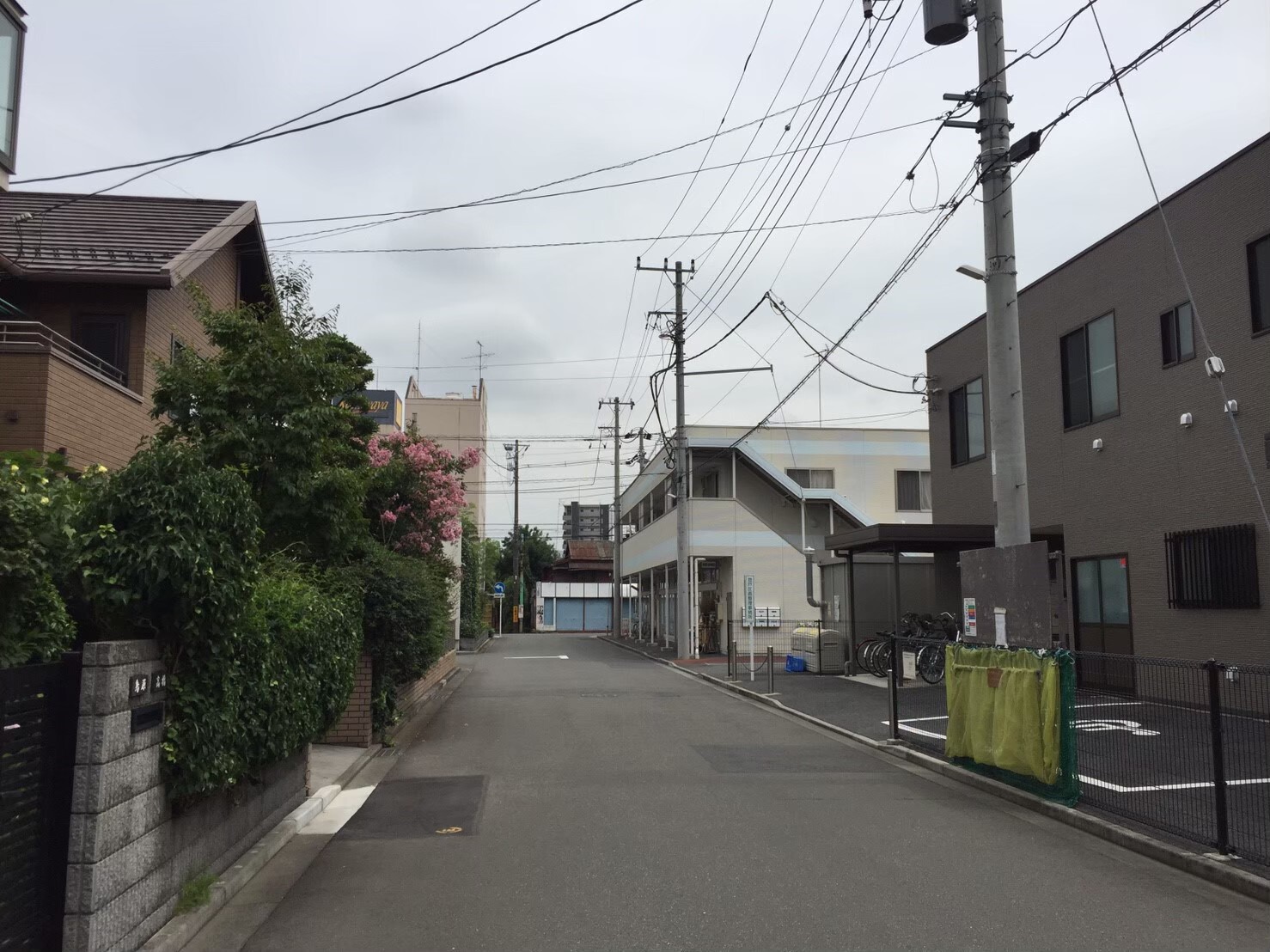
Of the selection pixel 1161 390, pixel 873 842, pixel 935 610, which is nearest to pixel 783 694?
pixel 935 610

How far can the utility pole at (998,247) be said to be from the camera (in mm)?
10992

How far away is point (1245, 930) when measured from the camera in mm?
5852

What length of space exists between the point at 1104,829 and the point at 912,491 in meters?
37.2

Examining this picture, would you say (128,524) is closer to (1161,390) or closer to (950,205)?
(950,205)

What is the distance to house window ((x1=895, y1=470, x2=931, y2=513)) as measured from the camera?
144 feet

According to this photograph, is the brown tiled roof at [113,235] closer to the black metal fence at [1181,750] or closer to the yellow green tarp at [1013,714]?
the yellow green tarp at [1013,714]

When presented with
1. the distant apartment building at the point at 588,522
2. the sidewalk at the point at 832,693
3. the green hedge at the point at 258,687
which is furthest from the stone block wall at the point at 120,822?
the distant apartment building at the point at 588,522

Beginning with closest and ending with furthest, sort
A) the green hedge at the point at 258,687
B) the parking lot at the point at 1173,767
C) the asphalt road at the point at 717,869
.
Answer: the asphalt road at the point at 717,869
the green hedge at the point at 258,687
the parking lot at the point at 1173,767

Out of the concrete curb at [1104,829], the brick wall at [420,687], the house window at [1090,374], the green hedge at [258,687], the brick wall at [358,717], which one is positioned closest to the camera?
the green hedge at [258,687]

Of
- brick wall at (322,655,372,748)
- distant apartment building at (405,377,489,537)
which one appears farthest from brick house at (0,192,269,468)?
distant apartment building at (405,377,489,537)

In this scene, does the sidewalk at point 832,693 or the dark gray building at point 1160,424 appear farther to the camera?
the sidewalk at point 832,693

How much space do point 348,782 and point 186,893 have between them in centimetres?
491

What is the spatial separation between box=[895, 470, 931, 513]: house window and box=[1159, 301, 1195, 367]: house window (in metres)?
28.3

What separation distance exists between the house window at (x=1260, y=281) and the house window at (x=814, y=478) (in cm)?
2932
